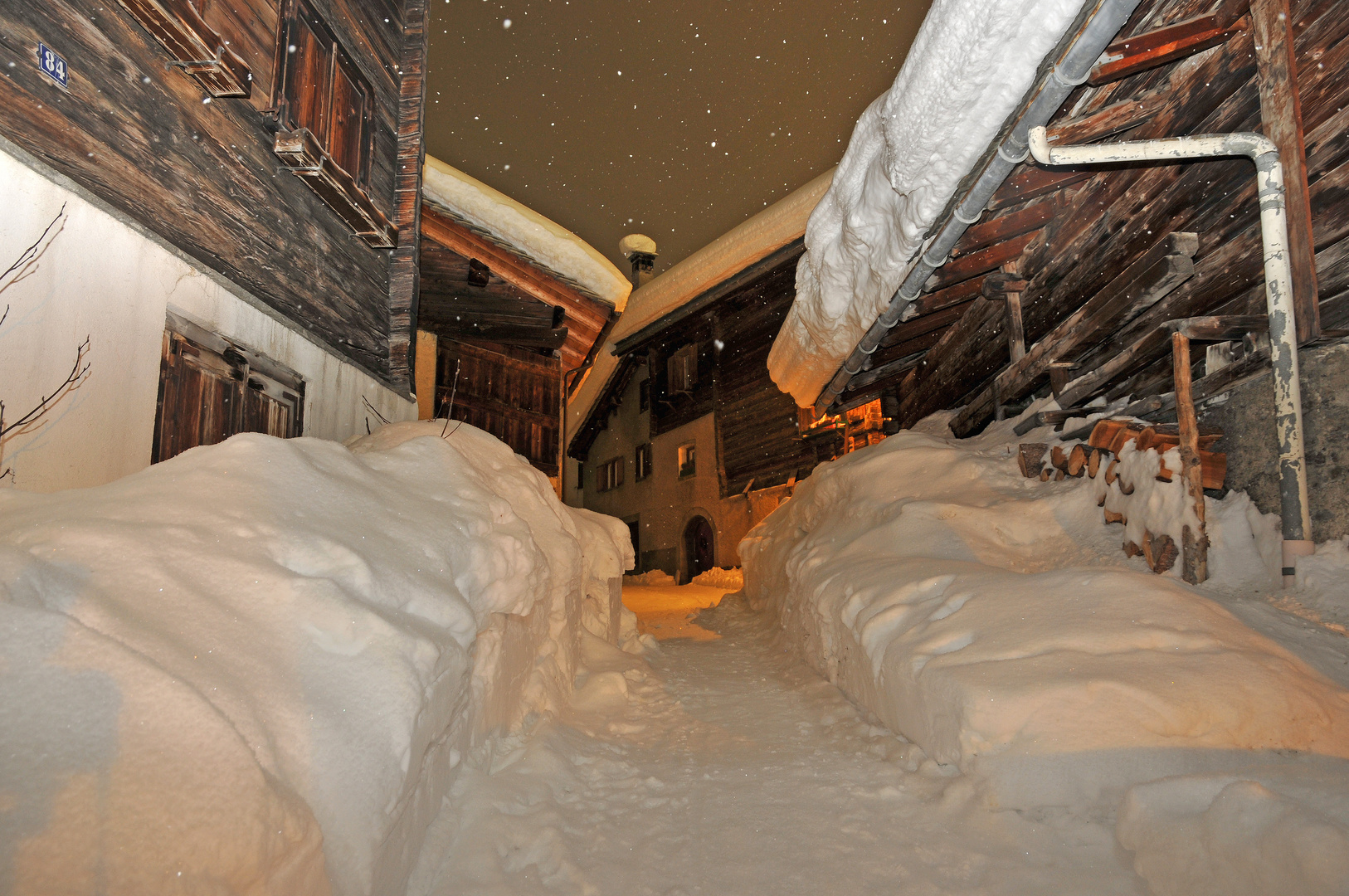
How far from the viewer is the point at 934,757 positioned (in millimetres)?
3268

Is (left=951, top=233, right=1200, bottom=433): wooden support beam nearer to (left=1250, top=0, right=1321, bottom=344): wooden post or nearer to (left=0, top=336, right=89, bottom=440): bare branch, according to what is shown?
(left=1250, top=0, right=1321, bottom=344): wooden post

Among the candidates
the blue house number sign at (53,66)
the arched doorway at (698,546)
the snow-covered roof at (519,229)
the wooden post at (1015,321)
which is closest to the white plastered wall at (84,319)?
the blue house number sign at (53,66)

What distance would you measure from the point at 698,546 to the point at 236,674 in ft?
56.4

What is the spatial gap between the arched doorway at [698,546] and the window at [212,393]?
13551mm

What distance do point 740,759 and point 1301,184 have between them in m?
4.35

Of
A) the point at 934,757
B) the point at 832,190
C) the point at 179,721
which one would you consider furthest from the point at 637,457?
the point at 179,721

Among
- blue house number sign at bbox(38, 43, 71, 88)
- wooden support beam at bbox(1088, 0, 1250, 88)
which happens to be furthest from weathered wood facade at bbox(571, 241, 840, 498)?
blue house number sign at bbox(38, 43, 71, 88)

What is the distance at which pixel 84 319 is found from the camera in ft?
11.6

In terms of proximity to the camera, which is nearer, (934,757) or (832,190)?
(934,757)

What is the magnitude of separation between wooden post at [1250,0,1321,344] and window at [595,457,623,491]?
19.5 metres

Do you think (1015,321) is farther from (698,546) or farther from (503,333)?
(698,546)

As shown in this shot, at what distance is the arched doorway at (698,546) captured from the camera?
18.3 metres

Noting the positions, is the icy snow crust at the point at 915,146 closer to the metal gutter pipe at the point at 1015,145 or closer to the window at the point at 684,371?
the metal gutter pipe at the point at 1015,145

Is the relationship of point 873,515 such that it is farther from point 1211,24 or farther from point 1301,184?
point 1211,24
